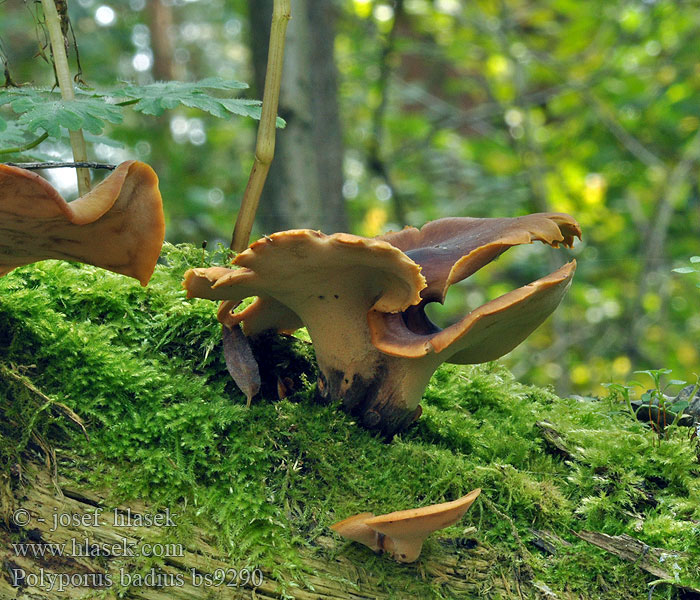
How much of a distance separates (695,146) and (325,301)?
6.88 metres

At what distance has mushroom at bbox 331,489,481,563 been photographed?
4.76 ft

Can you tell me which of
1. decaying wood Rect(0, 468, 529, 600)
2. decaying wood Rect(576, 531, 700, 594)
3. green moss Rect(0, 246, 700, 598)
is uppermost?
green moss Rect(0, 246, 700, 598)

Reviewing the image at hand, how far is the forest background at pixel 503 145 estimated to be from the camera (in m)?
5.69

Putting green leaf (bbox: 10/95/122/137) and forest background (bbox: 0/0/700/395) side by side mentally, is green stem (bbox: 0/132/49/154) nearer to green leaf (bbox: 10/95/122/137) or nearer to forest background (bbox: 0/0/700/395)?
green leaf (bbox: 10/95/122/137)

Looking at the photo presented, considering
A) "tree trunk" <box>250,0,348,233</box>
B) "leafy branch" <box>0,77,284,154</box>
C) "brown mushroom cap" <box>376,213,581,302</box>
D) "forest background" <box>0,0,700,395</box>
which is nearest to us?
"brown mushroom cap" <box>376,213,581,302</box>

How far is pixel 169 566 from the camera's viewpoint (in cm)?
160

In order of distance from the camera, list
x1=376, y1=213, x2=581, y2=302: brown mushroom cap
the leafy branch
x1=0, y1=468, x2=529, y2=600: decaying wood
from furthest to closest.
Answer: the leafy branch < x1=376, y1=213, x2=581, y2=302: brown mushroom cap < x1=0, y1=468, x2=529, y2=600: decaying wood

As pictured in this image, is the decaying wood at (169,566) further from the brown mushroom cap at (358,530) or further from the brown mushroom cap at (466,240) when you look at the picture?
the brown mushroom cap at (466,240)

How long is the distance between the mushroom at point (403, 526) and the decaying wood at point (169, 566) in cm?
8

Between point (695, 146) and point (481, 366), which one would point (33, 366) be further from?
point (695, 146)

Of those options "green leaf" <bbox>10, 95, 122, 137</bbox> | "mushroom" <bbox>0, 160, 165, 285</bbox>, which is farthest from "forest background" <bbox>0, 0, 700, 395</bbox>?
"mushroom" <bbox>0, 160, 165, 285</bbox>

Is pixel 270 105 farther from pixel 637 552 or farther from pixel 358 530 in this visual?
pixel 637 552

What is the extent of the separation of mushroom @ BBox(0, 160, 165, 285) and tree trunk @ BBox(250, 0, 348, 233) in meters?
2.93

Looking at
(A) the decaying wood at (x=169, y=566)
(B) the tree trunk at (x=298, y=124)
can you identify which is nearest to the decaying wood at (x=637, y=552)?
(A) the decaying wood at (x=169, y=566)
